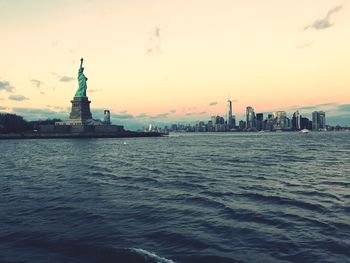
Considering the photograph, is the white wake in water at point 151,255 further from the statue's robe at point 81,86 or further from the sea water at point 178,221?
the statue's robe at point 81,86

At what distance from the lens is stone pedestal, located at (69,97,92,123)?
171 m

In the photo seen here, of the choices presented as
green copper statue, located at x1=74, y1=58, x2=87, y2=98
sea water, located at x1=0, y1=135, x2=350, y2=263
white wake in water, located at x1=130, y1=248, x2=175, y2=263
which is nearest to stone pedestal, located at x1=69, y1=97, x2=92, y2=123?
green copper statue, located at x1=74, y1=58, x2=87, y2=98

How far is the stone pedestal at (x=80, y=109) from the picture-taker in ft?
563

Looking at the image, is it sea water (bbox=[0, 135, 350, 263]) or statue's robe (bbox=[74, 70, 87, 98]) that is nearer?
sea water (bbox=[0, 135, 350, 263])

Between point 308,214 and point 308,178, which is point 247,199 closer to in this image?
point 308,214

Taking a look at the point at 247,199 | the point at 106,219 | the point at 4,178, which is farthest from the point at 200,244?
the point at 4,178

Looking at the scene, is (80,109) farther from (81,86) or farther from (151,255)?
(151,255)

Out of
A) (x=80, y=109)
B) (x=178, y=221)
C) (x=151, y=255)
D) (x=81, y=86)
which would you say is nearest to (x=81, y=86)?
(x=81, y=86)

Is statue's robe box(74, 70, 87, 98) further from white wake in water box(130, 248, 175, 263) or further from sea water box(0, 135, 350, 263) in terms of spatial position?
white wake in water box(130, 248, 175, 263)

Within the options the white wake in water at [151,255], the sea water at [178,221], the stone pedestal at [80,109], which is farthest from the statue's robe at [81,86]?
the white wake in water at [151,255]

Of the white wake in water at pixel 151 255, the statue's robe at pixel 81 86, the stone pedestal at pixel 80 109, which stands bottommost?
the white wake in water at pixel 151 255

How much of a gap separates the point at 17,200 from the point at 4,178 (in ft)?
42.9

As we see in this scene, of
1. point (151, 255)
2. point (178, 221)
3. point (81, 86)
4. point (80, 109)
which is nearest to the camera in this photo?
point (151, 255)

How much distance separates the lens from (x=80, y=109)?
174 m
